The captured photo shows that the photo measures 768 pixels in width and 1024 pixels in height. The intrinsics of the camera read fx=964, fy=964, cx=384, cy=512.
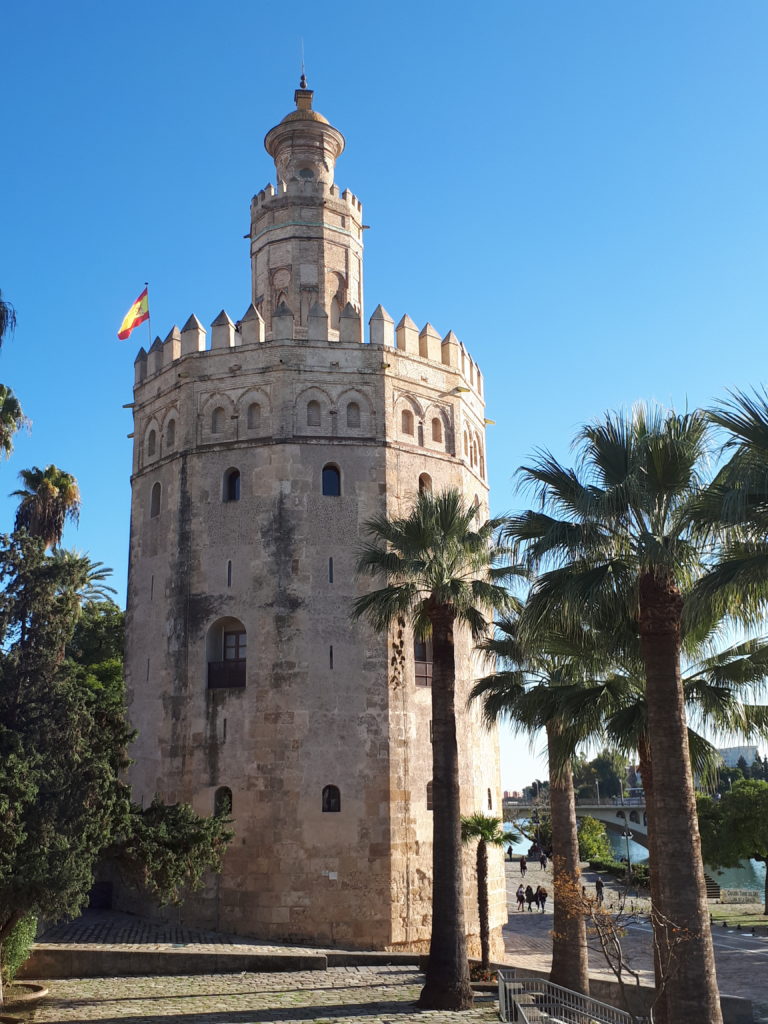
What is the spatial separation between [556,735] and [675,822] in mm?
5178

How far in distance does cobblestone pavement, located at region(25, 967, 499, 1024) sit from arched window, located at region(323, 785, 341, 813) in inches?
157

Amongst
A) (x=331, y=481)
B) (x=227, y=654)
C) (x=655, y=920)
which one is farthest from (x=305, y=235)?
(x=655, y=920)

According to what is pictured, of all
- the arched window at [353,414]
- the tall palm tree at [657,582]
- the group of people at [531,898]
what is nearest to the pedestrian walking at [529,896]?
the group of people at [531,898]

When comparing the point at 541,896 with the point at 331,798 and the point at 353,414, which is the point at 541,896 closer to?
the point at 331,798

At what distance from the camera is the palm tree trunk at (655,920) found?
11.2 metres

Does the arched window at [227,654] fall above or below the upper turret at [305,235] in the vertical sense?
below

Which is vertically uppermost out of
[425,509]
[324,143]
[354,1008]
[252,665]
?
[324,143]

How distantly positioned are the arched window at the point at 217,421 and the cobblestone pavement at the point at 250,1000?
13.5 meters

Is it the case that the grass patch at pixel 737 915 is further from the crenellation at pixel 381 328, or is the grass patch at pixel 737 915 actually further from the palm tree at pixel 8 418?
the palm tree at pixel 8 418

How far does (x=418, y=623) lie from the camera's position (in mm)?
19047

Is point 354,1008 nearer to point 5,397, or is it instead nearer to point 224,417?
point 5,397

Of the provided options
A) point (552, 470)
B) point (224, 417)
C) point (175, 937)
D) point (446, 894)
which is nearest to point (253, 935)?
point (175, 937)

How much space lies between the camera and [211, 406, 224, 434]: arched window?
26188 mm

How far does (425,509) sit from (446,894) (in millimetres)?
7012
